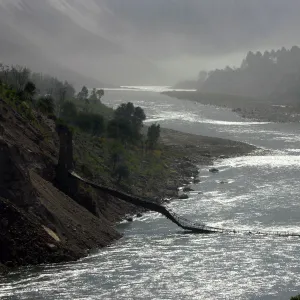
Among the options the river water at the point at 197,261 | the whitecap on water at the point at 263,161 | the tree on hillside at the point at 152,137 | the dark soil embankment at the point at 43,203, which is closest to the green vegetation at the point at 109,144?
the tree on hillside at the point at 152,137

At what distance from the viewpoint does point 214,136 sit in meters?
116

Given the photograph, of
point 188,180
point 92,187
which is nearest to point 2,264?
point 92,187

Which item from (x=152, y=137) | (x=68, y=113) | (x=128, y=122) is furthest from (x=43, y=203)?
(x=128, y=122)

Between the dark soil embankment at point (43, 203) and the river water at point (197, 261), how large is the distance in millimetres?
1330

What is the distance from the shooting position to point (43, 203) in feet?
119

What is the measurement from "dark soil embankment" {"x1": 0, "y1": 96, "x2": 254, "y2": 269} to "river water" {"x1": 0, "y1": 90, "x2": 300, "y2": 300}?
1.33 metres

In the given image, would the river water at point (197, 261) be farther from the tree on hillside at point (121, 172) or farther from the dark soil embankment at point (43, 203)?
the tree on hillside at point (121, 172)

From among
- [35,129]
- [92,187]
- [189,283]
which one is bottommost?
[189,283]

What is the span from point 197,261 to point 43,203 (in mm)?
10034

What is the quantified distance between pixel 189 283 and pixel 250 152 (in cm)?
6552

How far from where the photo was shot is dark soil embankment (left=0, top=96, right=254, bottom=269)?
1289 inches

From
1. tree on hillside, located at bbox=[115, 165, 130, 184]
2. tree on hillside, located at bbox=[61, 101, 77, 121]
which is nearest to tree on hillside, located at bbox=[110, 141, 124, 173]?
tree on hillside, located at bbox=[115, 165, 130, 184]

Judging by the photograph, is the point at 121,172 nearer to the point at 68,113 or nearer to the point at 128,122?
the point at 128,122

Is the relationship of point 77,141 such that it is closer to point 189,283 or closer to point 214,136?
point 189,283
